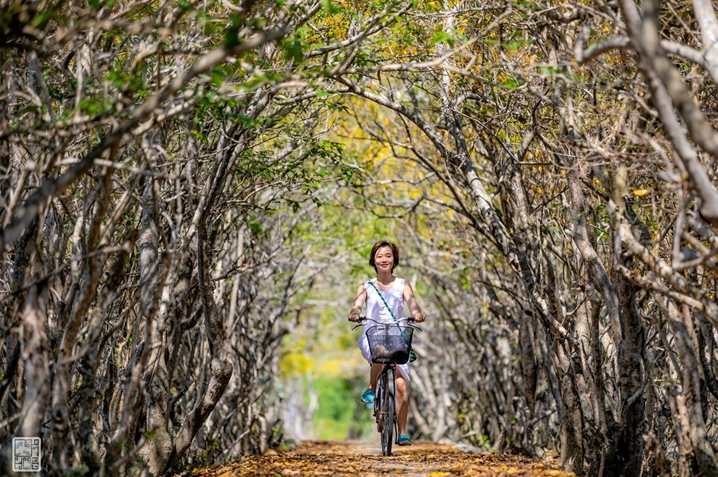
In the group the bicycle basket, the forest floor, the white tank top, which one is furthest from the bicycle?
the forest floor

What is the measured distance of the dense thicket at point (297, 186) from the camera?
5141mm

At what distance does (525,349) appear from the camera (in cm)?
1113

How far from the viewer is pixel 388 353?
8.68 m

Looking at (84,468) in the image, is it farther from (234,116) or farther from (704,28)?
(704,28)

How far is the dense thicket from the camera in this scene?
202 inches

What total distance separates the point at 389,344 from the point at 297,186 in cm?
236

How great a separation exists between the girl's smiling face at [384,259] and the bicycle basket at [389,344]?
76 centimetres

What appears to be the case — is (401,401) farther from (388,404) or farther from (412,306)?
(412,306)

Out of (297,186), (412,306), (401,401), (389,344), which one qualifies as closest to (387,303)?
(412,306)

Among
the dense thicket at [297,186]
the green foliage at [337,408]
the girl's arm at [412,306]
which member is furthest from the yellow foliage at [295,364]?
the girl's arm at [412,306]

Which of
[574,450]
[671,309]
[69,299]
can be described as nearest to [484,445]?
[574,450]

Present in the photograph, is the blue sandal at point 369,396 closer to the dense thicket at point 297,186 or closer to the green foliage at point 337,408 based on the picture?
the dense thicket at point 297,186

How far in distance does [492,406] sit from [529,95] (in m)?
8.87

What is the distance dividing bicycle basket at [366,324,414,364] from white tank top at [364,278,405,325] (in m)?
0.49
